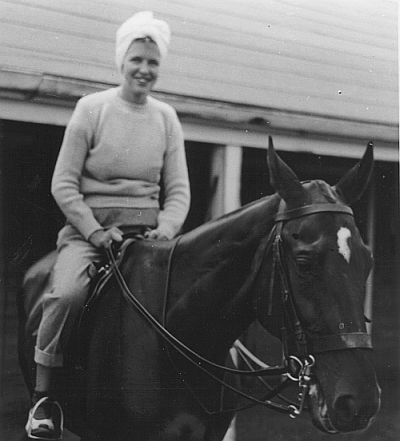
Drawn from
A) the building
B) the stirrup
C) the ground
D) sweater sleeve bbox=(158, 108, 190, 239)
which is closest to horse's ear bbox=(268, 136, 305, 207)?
the building

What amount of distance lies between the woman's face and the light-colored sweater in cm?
4

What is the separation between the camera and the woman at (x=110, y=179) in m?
2.47

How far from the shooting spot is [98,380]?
254 centimetres

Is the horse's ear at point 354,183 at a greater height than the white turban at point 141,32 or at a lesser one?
lesser

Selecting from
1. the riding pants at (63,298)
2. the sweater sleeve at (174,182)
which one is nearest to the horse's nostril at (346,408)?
the sweater sleeve at (174,182)

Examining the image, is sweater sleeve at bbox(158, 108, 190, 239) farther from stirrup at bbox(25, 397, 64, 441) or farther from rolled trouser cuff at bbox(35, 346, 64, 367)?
stirrup at bbox(25, 397, 64, 441)

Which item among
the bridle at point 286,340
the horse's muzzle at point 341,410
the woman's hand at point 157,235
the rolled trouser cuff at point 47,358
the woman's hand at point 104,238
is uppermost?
the woman's hand at point 157,235

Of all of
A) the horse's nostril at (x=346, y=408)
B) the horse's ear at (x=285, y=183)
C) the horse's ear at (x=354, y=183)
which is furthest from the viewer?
the horse's ear at (x=354, y=183)

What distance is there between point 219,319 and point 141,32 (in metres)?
1.29

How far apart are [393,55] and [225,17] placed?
0.93m

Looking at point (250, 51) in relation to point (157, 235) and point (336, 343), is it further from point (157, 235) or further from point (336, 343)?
point (336, 343)

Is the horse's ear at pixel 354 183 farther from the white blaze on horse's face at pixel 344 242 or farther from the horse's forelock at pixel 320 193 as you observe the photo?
the white blaze on horse's face at pixel 344 242

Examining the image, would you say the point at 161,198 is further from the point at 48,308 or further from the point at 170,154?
the point at 48,308

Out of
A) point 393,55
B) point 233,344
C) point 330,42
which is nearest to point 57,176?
point 233,344
